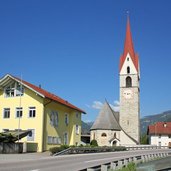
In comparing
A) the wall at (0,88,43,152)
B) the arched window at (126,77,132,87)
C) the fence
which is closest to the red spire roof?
the arched window at (126,77,132,87)

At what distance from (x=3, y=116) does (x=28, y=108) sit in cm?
405

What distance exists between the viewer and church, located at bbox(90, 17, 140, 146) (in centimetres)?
7906

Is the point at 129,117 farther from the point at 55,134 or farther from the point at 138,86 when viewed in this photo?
the point at 55,134

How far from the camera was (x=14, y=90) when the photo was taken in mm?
45406

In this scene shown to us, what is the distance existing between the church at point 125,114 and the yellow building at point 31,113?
31.2 m

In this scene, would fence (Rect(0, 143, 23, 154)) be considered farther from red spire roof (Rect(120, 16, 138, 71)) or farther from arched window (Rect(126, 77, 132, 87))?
red spire roof (Rect(120, 16, 138, 71))

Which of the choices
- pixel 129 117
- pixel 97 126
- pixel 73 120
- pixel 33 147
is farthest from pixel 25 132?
pixel 129 117

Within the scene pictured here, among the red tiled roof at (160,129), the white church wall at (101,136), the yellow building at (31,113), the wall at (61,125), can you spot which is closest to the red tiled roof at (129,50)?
the white church wall at (101,136)

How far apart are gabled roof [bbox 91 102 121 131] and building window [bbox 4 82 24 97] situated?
1439 inches

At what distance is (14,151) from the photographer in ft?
120

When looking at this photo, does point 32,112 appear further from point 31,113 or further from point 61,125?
point 61,125

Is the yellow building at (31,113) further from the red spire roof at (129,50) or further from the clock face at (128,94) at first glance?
the red spire roof at (129,50)

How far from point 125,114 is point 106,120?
20.2ft

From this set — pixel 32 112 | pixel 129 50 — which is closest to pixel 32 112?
pixel 32 112
